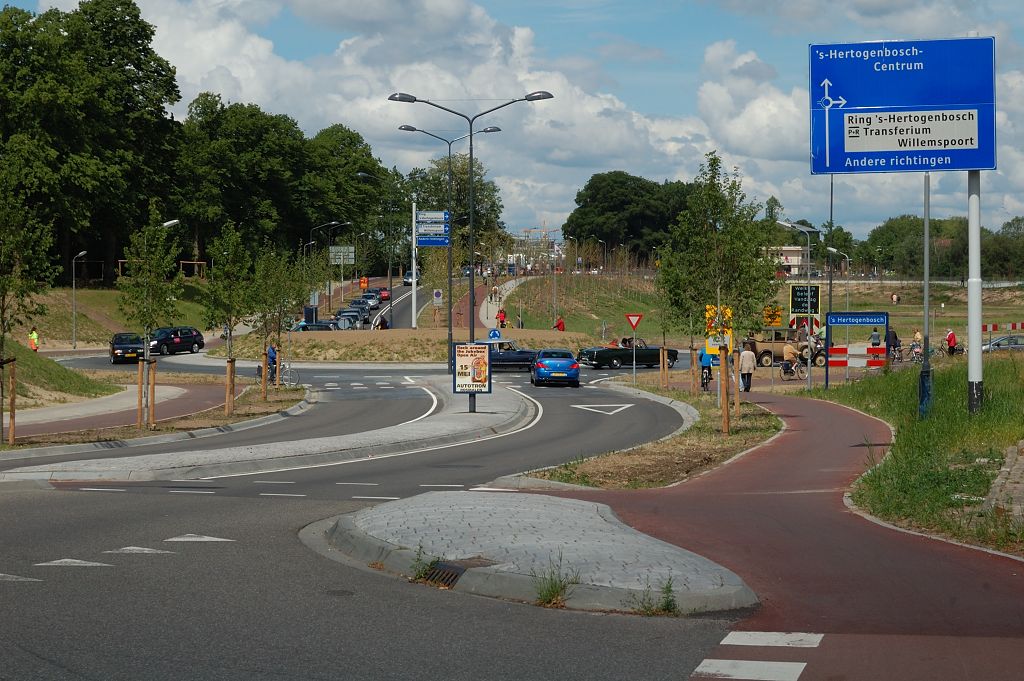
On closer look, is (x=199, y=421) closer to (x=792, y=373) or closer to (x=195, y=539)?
(x=195, y=539)

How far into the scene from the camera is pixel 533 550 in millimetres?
10305

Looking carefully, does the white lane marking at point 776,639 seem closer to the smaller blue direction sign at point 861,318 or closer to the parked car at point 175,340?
the smaller blue direction sign at point 861,318

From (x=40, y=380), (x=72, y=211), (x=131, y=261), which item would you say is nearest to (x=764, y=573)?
(x=131, y=261)

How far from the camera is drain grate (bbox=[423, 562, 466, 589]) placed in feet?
31.0

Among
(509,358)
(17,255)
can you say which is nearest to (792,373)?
(509,358)

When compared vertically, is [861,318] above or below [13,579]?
above

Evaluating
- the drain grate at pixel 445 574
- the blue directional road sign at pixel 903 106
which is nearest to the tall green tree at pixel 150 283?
the blue directional road sign at pixel 903 106

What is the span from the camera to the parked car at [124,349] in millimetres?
63094

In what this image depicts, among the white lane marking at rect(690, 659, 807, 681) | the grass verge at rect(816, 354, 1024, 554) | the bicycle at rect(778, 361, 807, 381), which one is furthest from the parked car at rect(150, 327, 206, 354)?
the white lane marking at rect(690, 659, 807, 681)

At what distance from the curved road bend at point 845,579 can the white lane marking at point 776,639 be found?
9cm

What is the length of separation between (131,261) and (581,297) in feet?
261

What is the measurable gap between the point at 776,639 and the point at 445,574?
2974 mm

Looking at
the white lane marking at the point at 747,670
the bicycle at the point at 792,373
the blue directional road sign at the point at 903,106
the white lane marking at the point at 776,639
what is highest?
the blue directional road sign at the point at 903,106

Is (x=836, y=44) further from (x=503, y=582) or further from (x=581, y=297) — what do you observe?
(x=581, y=297)
